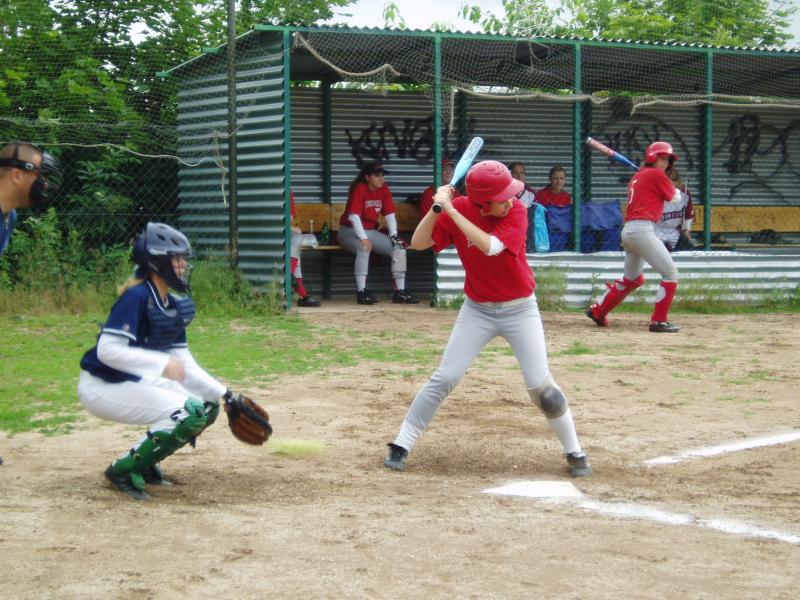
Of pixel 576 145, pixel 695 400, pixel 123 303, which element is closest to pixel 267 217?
pixel 576 145

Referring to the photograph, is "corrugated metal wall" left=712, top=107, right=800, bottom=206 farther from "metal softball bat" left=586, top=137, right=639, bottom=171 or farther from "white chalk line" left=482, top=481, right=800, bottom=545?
"white chalk line" left=482, top=481, right=800, bottom=545

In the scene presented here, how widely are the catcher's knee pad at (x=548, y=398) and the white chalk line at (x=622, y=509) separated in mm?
410

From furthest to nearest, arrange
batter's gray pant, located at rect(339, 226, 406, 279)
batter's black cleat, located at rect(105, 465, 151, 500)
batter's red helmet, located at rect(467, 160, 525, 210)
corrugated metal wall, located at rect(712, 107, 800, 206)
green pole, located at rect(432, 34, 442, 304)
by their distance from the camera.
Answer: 1. corrugated metal wall, located at rect(712, 107, 800, 206)
2. batter's gray pant, located at rect(339, 226, 406, 279)
3. green pole, located at rect(432, 34, 442, 304)
4. batter's red helmet, located at rect(467, 160, 525, 210)
5. batter's black cleat, located at rect(105, 465, 151, 500)

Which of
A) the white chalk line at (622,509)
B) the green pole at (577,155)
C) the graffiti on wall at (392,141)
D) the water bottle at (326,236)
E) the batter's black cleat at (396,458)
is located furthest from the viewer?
the graffiti on wall at (392,141)

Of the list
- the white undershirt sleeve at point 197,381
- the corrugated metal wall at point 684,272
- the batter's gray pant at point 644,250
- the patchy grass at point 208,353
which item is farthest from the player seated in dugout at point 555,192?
the white undershirt sleeve at point 197,381

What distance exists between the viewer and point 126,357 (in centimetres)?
573

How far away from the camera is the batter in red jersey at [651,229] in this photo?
12.6 meters

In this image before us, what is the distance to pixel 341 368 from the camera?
10.3 meters

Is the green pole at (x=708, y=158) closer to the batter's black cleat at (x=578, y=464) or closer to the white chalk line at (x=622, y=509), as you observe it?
the batter's black cleat at (x=578, y=464)

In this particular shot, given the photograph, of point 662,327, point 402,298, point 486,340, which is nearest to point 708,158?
point 662,327

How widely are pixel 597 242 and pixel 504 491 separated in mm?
11218

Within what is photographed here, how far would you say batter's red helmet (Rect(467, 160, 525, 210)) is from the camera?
20.7 feet

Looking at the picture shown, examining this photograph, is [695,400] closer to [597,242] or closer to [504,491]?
[504,491]

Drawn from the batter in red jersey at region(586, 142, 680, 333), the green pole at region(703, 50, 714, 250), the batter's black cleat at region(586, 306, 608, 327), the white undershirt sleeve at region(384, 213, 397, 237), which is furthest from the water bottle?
the green pole at region(703, 50, 714, 250)
